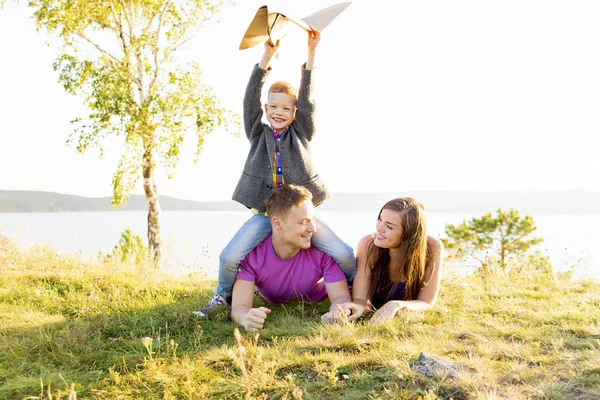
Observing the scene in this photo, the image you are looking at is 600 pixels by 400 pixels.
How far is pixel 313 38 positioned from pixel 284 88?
1.71ft

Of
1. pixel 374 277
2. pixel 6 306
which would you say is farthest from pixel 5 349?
pixel 374 277

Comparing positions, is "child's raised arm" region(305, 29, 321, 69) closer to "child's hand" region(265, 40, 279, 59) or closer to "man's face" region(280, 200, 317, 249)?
"child's hand" region(265, 40, 279, 59)

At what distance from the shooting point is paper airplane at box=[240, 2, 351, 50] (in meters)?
4.56

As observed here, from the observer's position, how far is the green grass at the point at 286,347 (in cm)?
307

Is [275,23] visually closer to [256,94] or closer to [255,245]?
[256,94]

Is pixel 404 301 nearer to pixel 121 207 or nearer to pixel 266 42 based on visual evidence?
pixel 266 42

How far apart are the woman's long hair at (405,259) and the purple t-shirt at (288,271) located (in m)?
0.35

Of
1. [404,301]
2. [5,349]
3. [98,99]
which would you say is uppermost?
[98,99]

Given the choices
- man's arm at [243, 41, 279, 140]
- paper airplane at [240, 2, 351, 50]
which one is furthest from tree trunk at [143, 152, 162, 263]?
paper airplane at [240, 2, 351, 50]

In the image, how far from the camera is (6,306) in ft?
18.2

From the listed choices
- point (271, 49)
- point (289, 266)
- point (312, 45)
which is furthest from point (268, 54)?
point (289, 266)

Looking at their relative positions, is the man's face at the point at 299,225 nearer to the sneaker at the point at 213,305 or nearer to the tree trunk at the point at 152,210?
the sneaker at the point at 213,305

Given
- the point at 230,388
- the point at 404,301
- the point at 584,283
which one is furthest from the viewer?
the point at 584,283

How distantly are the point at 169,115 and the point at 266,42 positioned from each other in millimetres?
9107
